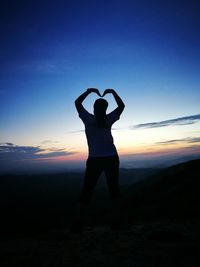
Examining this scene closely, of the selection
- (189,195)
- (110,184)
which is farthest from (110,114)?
(189,195)

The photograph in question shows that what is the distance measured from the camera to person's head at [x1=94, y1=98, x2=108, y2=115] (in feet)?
15.9

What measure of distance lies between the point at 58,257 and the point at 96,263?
645mm

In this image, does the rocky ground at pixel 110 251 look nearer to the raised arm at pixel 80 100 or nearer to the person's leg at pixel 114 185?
the person's leg at pixel 114 185

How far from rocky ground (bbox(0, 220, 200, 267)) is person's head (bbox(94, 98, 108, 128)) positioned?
7.53ft

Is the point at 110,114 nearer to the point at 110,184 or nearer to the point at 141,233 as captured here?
→ the point at 110,184

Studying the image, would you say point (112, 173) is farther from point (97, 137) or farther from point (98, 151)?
point (97, 137)

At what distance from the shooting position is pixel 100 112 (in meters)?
4.84

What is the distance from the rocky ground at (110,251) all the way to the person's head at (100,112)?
7.53 ft

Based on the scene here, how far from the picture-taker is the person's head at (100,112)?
4836 mm

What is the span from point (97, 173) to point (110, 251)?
163 cm

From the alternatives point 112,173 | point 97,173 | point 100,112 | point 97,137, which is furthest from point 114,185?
point 100,112

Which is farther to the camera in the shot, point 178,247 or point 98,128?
point 98,128

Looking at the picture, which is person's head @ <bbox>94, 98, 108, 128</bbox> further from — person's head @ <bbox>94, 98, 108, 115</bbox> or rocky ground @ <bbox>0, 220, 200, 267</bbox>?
rocky ground @ <bbox>0, 220, 200, 267</bbox>

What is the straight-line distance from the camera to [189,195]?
30.8 feet
